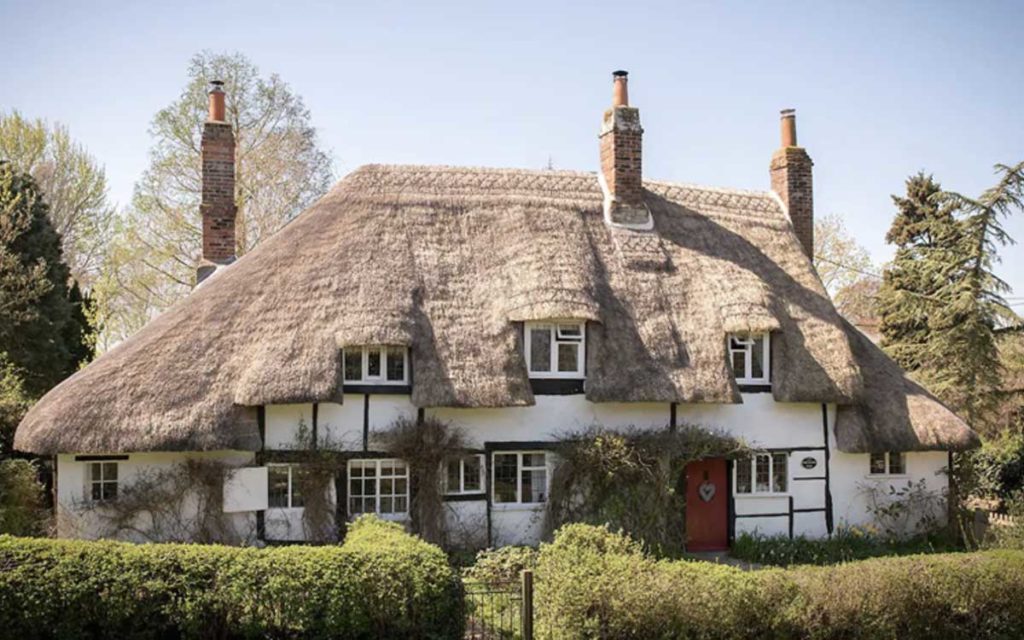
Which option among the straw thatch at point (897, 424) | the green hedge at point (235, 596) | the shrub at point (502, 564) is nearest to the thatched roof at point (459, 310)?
the straw thatch at point (897, 424)

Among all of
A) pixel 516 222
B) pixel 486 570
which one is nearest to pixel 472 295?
pixel 516 222

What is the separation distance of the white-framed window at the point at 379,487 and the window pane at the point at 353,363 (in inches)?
61.1

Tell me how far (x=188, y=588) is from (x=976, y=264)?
67.9 ft

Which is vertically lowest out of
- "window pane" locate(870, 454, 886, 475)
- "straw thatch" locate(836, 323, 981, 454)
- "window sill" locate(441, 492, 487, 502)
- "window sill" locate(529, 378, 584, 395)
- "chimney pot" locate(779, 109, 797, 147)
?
"window sill" locate(441, 492, 487, 502)

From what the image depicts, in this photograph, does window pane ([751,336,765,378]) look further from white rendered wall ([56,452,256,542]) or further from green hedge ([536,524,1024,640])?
white rendered wall ([56,452,256,542])

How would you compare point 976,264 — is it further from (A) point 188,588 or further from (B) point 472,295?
(A) point 188,588

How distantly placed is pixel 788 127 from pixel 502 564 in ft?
42.1

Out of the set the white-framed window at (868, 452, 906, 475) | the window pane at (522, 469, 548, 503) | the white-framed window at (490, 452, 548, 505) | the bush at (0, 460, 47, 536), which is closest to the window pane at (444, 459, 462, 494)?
the white-framed window at (490, 452, 548, 505)

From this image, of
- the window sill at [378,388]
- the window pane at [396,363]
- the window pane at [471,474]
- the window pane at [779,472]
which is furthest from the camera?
the window pane at [779,472]

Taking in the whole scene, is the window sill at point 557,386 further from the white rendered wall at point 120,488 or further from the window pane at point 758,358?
the white rendered wall at point 120,488

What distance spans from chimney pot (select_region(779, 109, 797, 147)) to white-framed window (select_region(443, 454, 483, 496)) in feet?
36.3

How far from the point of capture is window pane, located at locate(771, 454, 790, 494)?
18672 millimetres

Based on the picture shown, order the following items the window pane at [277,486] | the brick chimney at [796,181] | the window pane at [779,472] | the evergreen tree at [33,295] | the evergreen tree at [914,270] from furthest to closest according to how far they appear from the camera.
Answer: the evergreen tree at [33,295]
the evergreen tree at [914,270]
the brick chimney at [796,181]
the window pane at [779,472]
the window pane at [277,486]

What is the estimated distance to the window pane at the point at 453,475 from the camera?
16.9 metres
